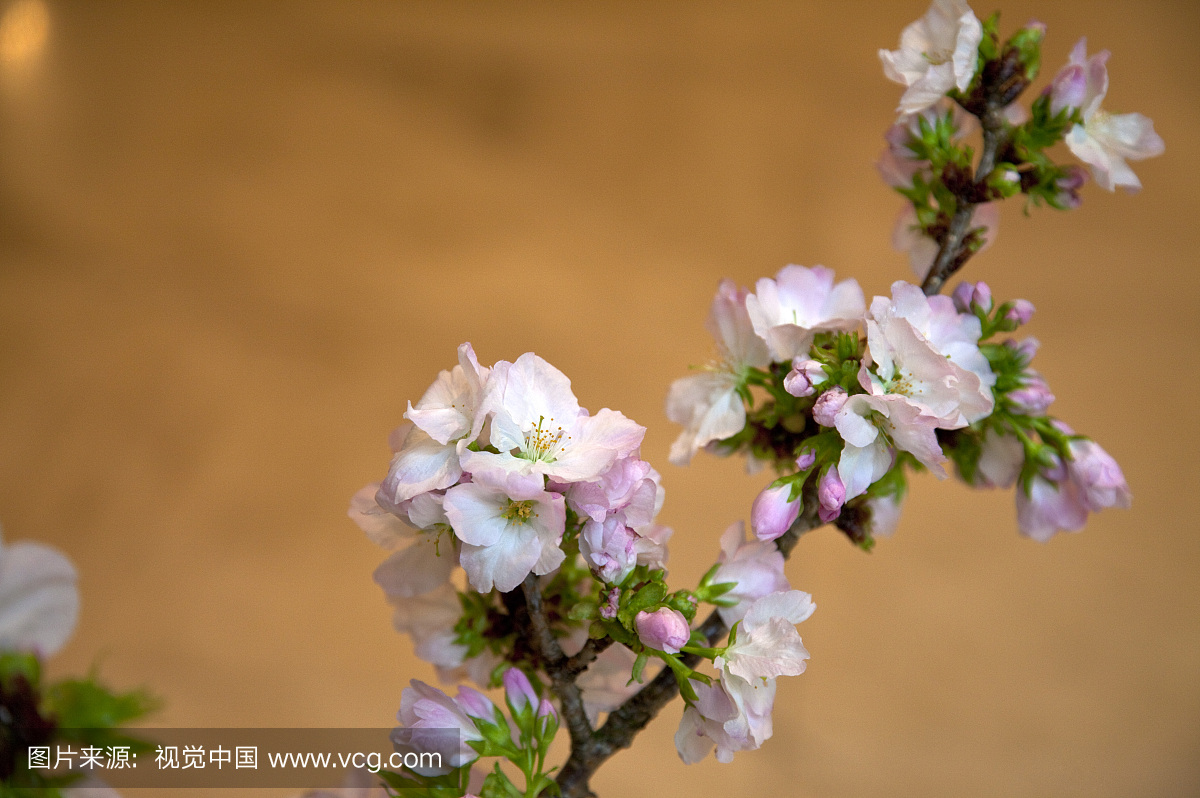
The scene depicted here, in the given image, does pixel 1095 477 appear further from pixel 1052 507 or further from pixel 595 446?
pixel 595 446

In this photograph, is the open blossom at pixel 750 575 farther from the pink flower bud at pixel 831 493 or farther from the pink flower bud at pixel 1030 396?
the pink flower bud at pixel 1030 396

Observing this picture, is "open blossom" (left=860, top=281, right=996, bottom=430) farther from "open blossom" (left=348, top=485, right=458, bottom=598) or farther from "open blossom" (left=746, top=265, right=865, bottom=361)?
"open blossom" (left=348, top=485, right=458, bottom=598)

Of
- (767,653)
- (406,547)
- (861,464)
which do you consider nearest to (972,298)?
(861,464)

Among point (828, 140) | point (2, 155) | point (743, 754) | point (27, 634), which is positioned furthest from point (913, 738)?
point (2, 155)

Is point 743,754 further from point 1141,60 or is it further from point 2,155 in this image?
point 2,155

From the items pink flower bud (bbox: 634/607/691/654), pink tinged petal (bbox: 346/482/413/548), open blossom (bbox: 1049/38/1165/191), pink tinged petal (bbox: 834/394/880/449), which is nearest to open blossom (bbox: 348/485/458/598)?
pink tinged petal (bbox: 346/482/413/548)
